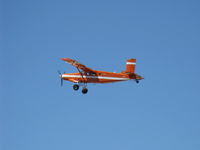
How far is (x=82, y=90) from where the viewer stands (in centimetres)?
6275

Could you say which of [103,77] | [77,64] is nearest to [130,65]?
[103,77]

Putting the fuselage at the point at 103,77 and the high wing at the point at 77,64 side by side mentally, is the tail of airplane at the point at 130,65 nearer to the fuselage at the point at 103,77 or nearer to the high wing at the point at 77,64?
the fuselage at the point at 103,77

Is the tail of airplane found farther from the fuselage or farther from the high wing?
the high wing

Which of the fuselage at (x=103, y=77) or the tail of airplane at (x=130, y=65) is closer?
the fuselage at (x=103, y=77)

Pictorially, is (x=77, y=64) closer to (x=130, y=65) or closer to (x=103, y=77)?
(x=103, y=77)

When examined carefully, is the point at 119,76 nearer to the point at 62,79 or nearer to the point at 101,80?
the point at 101,80

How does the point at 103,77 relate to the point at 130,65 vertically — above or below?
below

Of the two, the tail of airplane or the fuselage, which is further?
the tail of airplane

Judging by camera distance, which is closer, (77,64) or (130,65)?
(130,65)

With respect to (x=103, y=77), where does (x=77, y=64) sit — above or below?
above

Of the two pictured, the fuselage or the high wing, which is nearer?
the fuselage

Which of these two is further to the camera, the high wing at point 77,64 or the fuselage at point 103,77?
the high wing at point 77,64

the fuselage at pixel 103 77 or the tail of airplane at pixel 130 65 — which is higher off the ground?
the tail of airplane at pixel 130 65

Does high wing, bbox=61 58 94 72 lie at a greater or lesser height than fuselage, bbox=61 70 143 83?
greater
